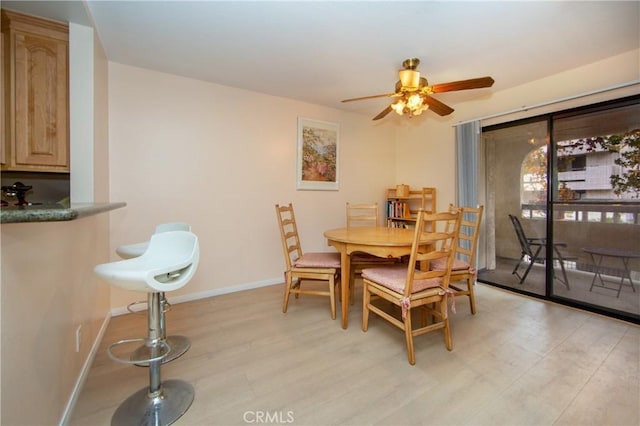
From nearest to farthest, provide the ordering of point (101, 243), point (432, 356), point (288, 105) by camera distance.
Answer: point (432, 356)
point (101, 243)
point (288, 105)

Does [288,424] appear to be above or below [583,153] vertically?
below

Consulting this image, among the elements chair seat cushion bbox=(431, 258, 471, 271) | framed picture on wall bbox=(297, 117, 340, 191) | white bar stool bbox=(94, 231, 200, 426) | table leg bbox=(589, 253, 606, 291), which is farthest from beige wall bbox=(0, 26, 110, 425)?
table leg bbox=(589, 253, 606, 291)

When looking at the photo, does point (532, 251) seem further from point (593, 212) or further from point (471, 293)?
point (471, 293)

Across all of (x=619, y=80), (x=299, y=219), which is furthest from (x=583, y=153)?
(x=299, y=219)

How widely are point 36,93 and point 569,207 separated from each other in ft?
15.6

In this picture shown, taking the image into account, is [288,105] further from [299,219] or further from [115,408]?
[115,408]

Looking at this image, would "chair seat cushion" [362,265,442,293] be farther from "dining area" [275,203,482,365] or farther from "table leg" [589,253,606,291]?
"table leg" [589,253,606,291]

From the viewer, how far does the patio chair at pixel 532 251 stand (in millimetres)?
2904

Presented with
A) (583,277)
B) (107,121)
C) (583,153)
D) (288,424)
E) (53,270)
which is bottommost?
(288,424)

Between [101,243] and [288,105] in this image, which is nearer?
[101,243]

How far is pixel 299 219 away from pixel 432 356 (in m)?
2.29

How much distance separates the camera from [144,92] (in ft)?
8.75
